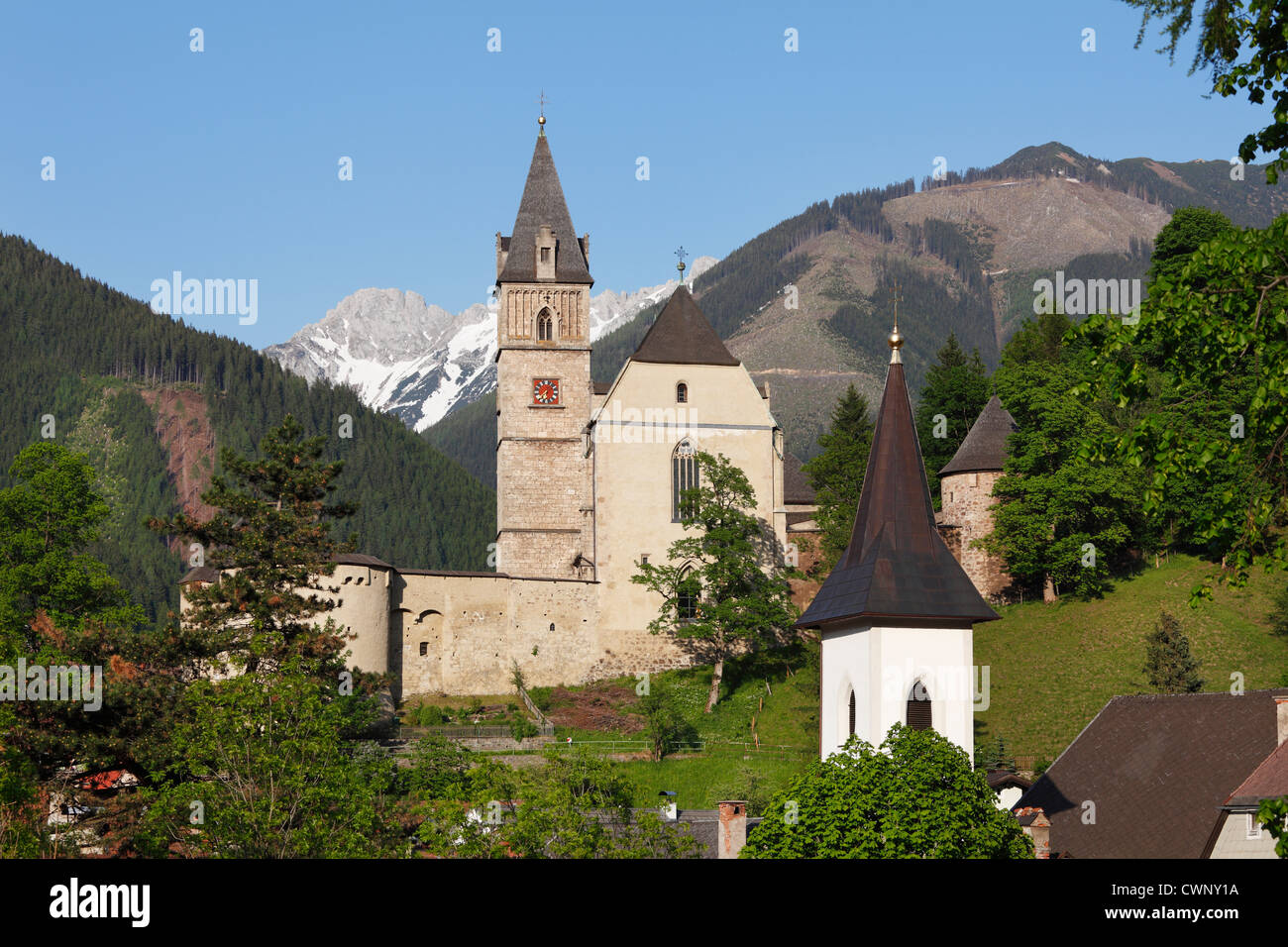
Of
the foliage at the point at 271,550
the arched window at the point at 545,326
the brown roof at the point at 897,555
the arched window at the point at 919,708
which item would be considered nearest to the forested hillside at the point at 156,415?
the arched window at the point at 545,326

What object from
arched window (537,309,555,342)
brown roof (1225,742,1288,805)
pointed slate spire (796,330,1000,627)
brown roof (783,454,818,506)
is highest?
arched window (537,309,555,342)

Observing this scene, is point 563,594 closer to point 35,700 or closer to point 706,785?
point 706,785

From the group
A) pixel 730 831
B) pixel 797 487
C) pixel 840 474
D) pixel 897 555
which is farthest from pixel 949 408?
pixel 897 555

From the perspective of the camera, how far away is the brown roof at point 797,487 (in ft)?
229

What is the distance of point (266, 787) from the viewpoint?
25.8m

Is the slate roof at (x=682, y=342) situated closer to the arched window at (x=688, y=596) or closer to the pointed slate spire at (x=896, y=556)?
the arched window at (x=688, y=596)

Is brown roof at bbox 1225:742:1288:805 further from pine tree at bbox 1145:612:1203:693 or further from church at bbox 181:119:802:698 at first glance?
church at bbox 181:119:802:698

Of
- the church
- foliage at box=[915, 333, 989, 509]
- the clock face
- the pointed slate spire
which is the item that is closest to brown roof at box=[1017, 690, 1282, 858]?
the pointed slate spire

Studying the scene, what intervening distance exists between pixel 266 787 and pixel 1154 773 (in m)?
17.6

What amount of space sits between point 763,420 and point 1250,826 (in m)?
31.8

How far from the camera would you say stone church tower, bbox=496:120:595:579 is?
61.0 m

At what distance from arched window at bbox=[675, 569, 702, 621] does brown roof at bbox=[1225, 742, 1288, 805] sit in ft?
86.9

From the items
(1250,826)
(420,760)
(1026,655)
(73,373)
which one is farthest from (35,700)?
(73,373)
